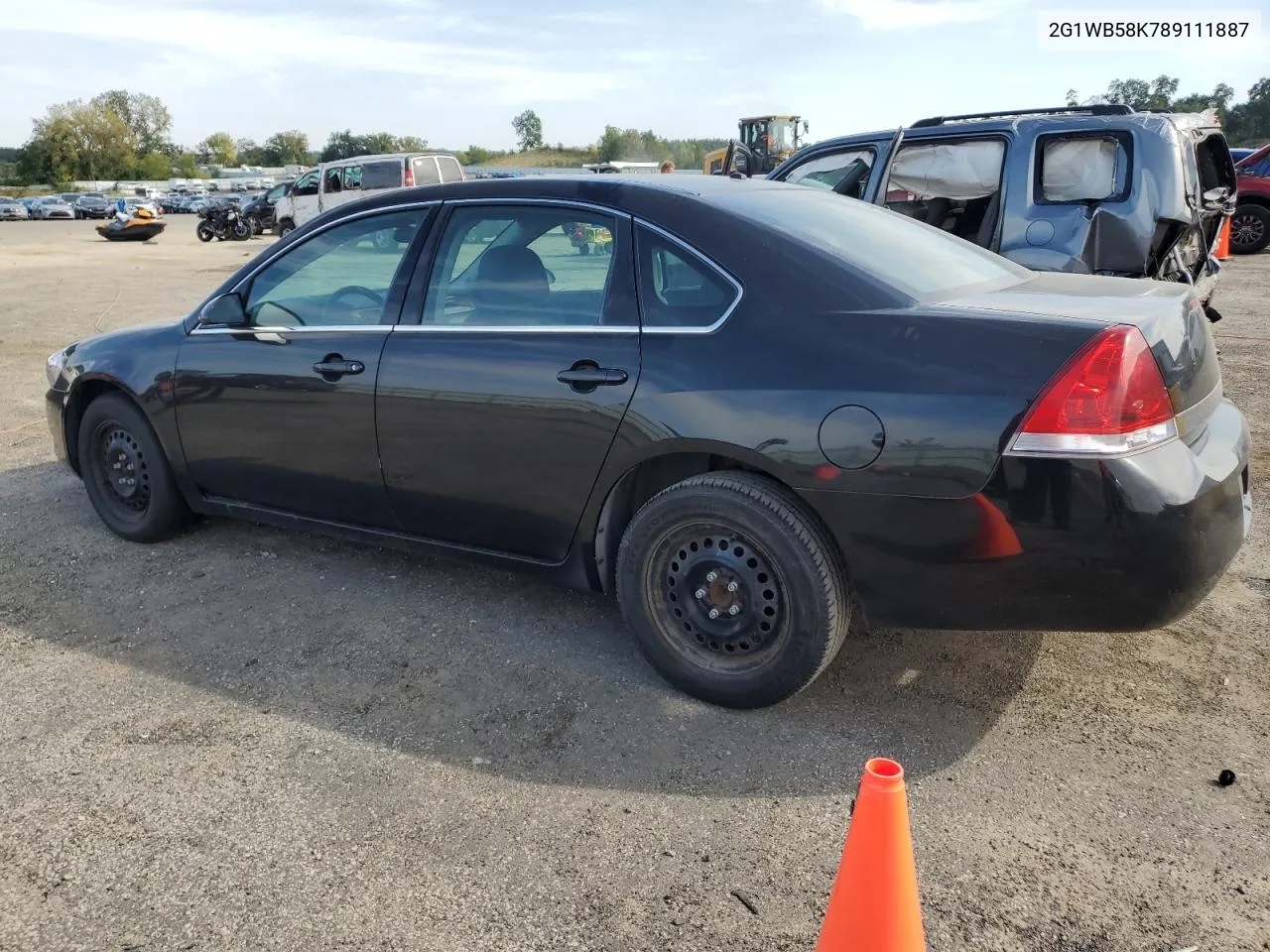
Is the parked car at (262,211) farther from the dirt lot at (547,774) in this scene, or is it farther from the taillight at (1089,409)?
the taillight at (1089,409)

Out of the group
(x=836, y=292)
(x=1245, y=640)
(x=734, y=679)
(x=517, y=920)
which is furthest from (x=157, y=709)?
(x=1245, y=640)

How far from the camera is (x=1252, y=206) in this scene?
56.4 ft

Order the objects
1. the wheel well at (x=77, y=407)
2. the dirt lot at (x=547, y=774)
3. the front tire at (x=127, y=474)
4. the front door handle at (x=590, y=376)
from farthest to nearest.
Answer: the wheel well at (x=77, y=407), the front tire at (x=127, y=474), the front door handle at (x=590, y=376), the dirt lot at (x=547, y=774)

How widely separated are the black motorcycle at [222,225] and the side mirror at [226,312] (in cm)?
2893

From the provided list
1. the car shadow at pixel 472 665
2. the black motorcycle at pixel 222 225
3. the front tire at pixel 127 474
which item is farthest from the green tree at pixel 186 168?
the car shadow at pixel 472 665

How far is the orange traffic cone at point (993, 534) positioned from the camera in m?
2.65

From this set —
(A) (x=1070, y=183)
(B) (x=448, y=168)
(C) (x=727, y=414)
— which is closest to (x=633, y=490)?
(C) (x=727, y=414)

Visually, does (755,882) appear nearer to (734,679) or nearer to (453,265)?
(734,679)

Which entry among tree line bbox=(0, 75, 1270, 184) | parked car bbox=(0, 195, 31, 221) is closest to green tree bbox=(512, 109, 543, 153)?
tree line bbox=(0, 75, 1270, 184)

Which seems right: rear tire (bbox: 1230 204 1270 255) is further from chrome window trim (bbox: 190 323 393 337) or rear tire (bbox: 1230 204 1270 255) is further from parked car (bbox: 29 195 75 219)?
parked car (bbox: 29 195 75 219)

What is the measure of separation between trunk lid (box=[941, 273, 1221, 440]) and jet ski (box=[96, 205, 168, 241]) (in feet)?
108

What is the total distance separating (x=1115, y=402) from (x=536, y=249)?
1.93 metres

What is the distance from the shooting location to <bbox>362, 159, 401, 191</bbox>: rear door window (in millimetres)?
21625

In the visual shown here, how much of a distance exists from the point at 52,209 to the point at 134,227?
32.6m
